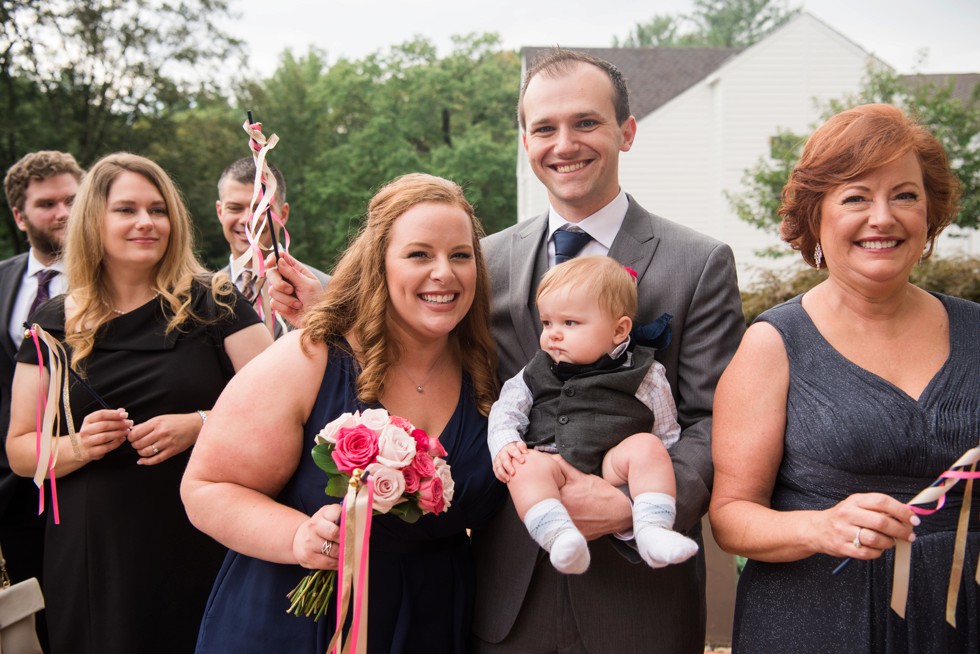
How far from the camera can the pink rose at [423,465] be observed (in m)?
2.50

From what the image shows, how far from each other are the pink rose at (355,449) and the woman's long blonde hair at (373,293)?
1.26 ft

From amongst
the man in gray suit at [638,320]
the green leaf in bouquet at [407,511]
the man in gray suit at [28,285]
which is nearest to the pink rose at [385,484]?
the green leaf in bouquet at [407,511]

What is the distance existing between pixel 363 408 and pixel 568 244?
3.49ft

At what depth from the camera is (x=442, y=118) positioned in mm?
40312

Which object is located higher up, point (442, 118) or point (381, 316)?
point (442, 118)

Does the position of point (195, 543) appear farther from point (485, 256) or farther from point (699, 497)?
point (699, 497)

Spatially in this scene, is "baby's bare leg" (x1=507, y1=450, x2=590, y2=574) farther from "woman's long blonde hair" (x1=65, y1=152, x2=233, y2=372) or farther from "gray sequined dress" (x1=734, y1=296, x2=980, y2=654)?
"woman's long blonde hair" (x1=65, y1=152, x2=233, y2=372)

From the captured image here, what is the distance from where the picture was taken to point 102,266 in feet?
13.3

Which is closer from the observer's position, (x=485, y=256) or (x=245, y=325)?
(x=485, y=256)

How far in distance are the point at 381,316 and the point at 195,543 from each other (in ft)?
5.41

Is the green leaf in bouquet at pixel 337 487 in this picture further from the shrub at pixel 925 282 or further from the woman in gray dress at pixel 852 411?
the shrub at pixel 925 282

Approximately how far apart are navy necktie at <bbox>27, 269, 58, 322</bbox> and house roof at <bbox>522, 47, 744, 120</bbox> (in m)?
24.3

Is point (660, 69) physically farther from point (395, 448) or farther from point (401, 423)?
point (395, 448)

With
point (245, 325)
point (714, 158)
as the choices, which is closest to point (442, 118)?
point (714, 158)
